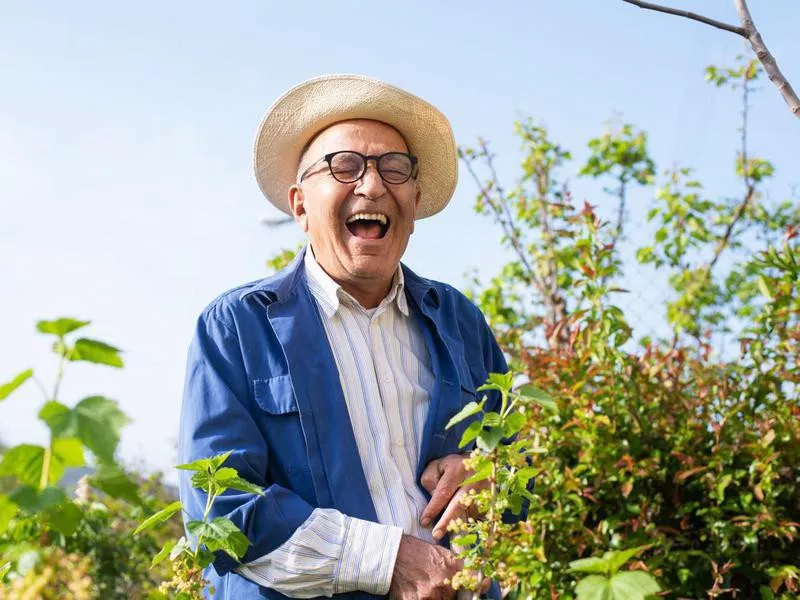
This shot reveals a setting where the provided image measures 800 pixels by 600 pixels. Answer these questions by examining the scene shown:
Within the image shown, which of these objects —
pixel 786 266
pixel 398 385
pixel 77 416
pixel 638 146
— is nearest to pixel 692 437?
pixel 786 266

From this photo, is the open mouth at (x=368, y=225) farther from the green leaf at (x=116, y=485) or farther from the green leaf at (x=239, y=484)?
the green leaf at (x=116, y=485)

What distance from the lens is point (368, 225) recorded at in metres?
2.61

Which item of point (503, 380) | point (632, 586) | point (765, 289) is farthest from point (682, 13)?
point (765, 289)

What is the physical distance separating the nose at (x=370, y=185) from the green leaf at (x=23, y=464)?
1.61 metres

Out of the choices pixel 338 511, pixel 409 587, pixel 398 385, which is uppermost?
pixel 398 385

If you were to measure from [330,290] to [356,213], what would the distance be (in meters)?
0.22

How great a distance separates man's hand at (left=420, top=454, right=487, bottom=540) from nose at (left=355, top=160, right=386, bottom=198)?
2.44 ft

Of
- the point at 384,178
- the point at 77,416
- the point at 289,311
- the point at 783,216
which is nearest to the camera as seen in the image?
the point at 77,416

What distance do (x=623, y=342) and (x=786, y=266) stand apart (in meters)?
0.58

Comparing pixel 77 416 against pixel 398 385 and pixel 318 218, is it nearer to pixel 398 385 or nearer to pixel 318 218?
pixel 398 385

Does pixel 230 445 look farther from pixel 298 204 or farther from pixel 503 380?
pixel 298 204

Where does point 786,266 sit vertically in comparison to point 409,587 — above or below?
above

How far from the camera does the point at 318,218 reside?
2.61 meters

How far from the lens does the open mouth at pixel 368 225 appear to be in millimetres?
2576
